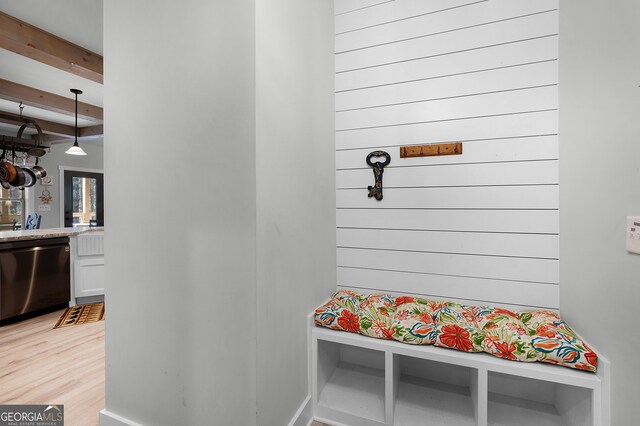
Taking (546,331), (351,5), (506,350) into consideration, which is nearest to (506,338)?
(506,350)

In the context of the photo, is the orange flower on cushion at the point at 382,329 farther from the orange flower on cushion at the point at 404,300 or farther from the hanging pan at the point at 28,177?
the hanging pan at the point at 28,177

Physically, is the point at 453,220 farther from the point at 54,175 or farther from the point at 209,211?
the point at 54,175

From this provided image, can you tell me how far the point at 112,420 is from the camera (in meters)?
1.62

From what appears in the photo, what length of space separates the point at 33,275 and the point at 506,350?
4.57 meters

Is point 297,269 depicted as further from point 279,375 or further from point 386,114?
point 386,114

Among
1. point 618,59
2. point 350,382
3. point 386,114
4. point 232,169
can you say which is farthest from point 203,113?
point 350,382

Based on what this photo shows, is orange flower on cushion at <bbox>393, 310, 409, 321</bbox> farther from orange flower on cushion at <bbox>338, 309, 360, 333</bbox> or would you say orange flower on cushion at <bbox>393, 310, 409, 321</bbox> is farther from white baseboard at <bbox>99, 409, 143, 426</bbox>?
white baseboard at <bbox>99, 409, 143, 426</bbox>

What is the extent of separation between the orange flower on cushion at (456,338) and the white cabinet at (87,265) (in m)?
4.26

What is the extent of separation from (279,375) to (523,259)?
1.48 meters

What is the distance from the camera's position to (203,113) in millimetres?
1359

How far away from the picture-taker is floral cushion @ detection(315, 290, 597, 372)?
1.34m

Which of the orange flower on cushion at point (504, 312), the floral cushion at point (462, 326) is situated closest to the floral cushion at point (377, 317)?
the floral cushion at point (462, 326)

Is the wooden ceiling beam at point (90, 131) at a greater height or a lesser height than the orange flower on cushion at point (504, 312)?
greater

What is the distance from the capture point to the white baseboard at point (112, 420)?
62.5 inches
